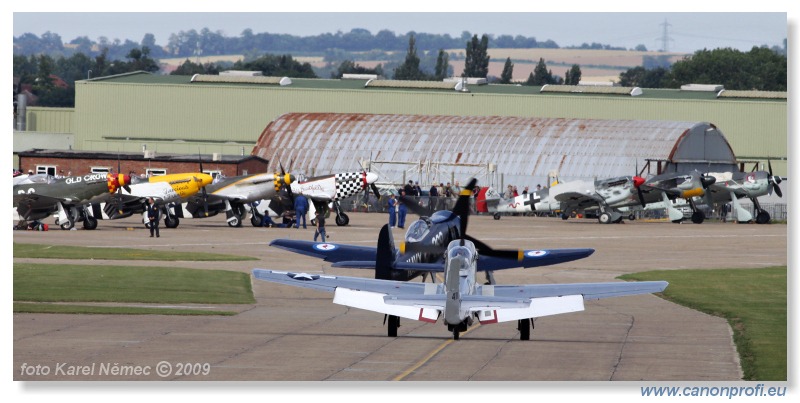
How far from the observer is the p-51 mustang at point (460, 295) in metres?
20.9

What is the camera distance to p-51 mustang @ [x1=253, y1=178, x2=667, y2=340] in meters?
20.9

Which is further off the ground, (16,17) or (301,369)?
(16,17)

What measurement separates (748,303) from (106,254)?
23600 mm

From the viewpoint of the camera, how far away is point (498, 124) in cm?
9462

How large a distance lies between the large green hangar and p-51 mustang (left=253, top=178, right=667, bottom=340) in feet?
207

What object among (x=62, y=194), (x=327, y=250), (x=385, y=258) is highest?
(x=385, y=258)

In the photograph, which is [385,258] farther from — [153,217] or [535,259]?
[153,217]

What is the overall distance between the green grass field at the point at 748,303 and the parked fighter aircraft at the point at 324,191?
2587 cm

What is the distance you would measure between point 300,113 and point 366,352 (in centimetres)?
7661

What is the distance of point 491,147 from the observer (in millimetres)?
90562

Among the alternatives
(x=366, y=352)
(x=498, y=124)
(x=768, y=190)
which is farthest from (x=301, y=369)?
(x=498, y=124)

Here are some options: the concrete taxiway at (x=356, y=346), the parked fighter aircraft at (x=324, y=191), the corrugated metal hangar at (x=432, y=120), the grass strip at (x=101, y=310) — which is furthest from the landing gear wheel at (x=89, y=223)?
the grass strip at (x=101, y=310)

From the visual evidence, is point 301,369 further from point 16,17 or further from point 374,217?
point 374,217

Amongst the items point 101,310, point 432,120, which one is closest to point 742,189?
point 432,120
